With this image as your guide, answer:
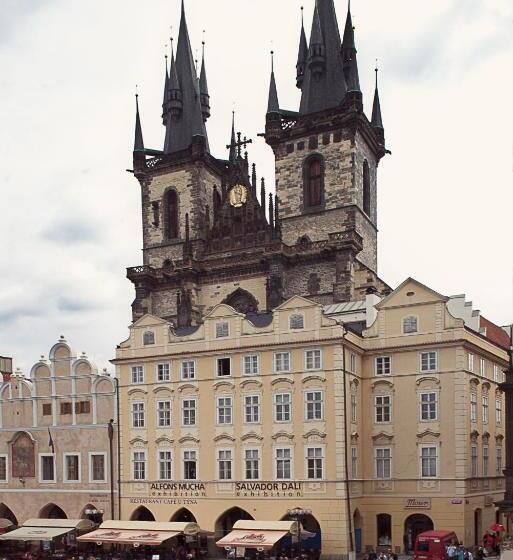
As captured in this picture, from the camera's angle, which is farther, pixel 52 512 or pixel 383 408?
pixel 52 512

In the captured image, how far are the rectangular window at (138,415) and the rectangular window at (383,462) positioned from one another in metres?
13.0

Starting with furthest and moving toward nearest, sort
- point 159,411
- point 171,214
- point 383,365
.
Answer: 1. point 171,214
2. point 159,411
3. point 383,365

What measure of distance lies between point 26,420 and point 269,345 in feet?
54.2

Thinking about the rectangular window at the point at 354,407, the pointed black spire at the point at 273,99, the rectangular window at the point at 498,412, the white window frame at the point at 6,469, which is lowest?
the white window frame at the point at 6,469

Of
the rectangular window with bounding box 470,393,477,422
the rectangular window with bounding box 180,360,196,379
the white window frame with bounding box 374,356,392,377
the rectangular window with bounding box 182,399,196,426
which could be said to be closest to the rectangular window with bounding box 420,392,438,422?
the rectangular window with bounding box 470,393,477,422

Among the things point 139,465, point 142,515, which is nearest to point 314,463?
point 139,465

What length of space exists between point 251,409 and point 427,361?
366 inches

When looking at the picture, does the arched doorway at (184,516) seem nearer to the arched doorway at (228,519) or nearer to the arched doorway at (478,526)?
the arched doorway at (228,519)

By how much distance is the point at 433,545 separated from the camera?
1366 inches

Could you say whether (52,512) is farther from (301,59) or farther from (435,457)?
(301,59)

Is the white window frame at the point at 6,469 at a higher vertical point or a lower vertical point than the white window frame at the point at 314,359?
lower

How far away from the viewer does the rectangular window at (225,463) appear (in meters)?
42.5

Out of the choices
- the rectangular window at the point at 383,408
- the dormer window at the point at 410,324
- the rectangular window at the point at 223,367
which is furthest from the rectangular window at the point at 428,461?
the rectangular window at the point at 223,367

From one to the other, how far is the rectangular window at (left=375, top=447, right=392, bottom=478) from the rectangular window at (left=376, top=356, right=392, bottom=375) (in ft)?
12.6
